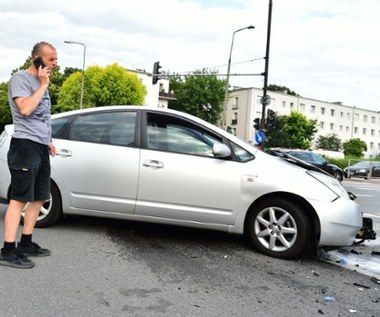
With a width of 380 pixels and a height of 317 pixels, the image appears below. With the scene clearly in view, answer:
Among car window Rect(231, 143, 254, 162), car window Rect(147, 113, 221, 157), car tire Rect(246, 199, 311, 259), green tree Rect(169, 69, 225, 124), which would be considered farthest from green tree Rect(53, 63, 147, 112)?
car tire Rect(246, 199, 311, 259)

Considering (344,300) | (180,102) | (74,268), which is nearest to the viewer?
(344,300)

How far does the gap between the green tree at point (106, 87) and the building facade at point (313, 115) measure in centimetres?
2047

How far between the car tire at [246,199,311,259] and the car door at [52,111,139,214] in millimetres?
1361

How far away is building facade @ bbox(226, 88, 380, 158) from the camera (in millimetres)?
74750

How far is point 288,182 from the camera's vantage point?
484cm

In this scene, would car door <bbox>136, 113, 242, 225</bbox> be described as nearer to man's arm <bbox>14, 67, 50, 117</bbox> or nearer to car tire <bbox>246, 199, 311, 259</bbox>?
car tire <bbox>246, 199, 311, 259</bbox>

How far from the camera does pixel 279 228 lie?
4.88m

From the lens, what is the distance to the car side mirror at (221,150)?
16.0 feet

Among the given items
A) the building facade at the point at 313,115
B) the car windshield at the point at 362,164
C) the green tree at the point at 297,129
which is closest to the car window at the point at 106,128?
the car windshield at the point at 362,164

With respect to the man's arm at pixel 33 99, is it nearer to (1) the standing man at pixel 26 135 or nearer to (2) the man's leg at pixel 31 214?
(1) the standing man at pixel 26 135

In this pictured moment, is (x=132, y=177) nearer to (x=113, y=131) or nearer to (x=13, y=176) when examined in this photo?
(x=113, y=131)

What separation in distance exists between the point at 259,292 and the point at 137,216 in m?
1.83

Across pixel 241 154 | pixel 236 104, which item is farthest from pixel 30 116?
pixel 236 104

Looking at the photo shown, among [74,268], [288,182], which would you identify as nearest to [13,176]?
[74,268]
